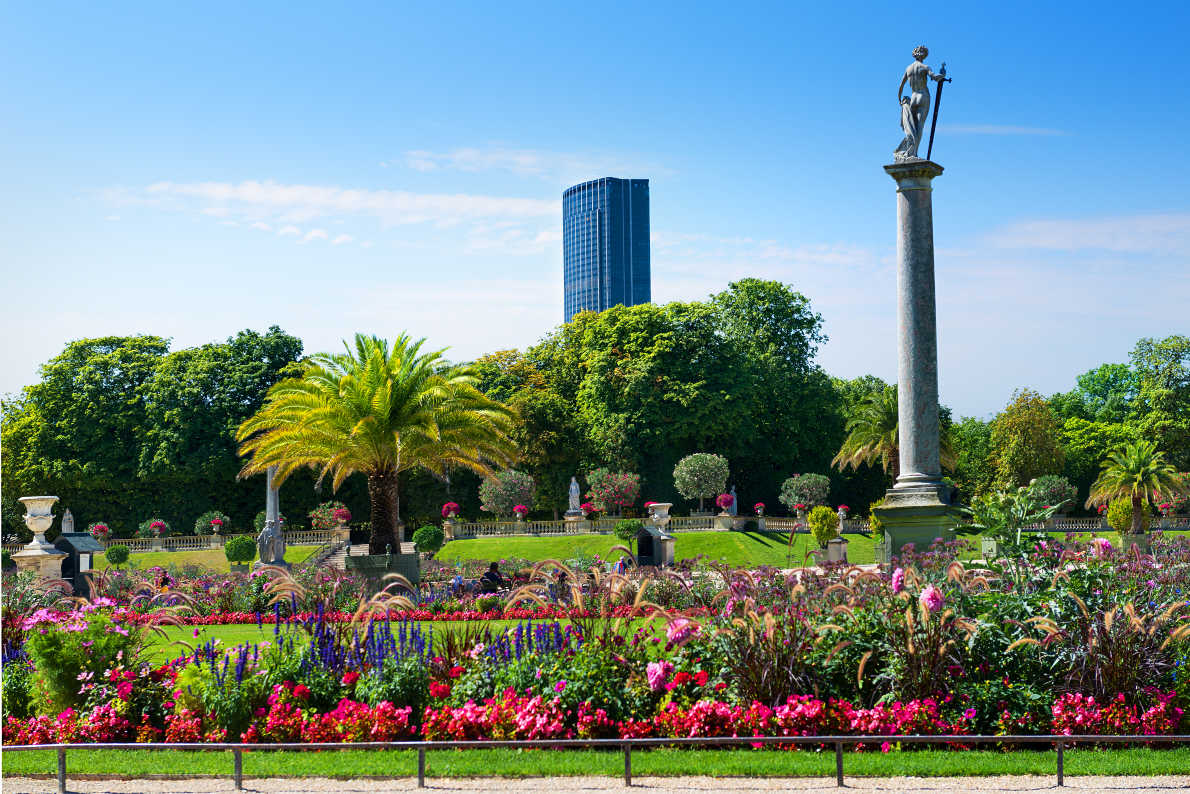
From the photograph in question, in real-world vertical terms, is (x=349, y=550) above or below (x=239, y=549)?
below

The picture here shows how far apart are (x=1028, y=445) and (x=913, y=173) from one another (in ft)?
132

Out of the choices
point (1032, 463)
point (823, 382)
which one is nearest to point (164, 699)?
point (823, 382)

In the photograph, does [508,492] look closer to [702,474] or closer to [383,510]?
[702,474]

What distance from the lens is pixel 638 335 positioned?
53.0 metres

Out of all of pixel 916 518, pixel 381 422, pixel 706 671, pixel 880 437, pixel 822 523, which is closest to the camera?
pixel 706 671

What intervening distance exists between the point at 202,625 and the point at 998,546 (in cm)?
1521

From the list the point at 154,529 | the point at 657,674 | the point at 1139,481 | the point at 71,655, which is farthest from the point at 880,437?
the point at 71,655

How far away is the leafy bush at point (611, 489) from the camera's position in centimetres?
4622

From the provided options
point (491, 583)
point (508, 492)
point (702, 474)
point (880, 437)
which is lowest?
point (491, 583)

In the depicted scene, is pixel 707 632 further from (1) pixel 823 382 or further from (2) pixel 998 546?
(1) pixel 823 382

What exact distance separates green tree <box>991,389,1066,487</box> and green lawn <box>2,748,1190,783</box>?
164 feet

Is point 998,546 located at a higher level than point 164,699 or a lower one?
higher

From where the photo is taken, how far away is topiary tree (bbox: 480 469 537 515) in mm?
48844

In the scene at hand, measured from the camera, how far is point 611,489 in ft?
152
